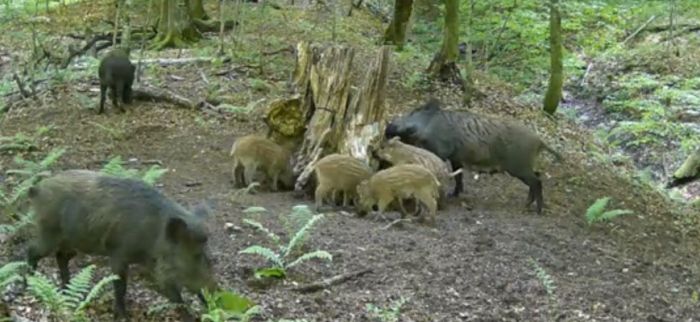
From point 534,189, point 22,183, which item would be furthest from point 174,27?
point 534,189

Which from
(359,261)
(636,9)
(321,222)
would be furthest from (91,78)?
(636,9)

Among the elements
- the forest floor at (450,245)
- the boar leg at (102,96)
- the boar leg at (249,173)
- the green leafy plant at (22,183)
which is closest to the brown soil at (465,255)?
the forest floor at (450,245)

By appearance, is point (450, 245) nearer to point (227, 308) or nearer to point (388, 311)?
point (388, 311)

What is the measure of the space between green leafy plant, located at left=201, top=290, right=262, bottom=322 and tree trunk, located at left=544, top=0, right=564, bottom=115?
8.26 meters

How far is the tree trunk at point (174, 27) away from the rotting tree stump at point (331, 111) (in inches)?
321

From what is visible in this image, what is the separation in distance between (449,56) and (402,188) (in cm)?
670

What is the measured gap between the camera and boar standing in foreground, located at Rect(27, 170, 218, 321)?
5.02 m

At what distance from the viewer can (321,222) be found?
7.86 metres

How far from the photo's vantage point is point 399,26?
1808 centimetres

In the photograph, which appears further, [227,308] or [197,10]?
[197,10]

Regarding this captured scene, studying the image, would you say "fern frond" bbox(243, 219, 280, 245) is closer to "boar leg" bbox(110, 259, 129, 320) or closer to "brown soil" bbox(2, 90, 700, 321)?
"brown soil" bbox(2, 90, 700, 321)

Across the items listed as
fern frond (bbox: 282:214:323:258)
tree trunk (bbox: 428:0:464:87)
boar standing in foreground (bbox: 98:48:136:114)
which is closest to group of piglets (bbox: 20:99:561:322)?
fern frond (bbox: 282:214:323:258)

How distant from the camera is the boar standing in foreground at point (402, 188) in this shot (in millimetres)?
8336

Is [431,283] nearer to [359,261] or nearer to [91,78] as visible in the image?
[359,261]
